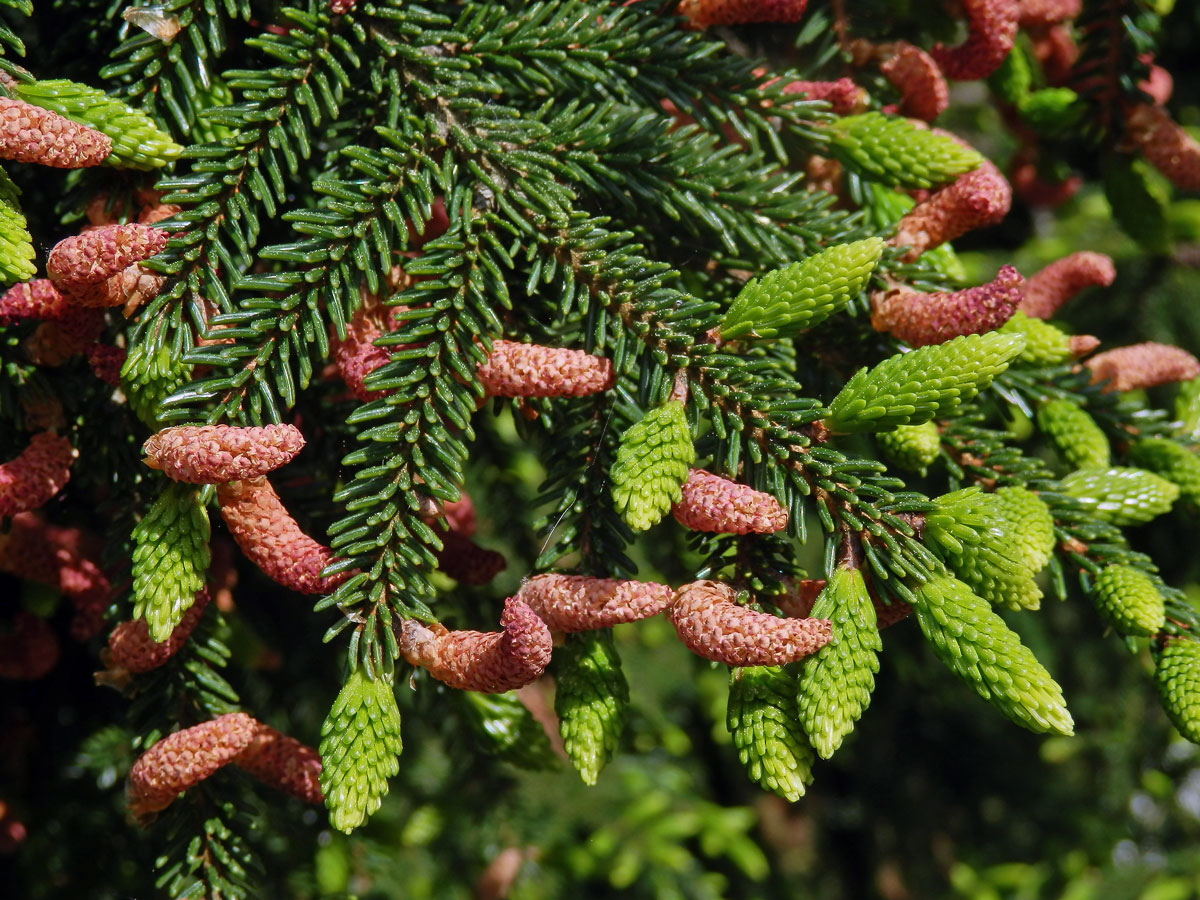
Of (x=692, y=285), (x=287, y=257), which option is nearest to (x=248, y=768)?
(x=287, y=257)

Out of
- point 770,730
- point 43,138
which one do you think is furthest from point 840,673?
point 43,138

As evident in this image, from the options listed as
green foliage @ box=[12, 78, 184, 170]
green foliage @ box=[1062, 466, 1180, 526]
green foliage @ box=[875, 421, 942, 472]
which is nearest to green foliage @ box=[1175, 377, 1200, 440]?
green foliage @ box=[1062, 466, 1180, 526]

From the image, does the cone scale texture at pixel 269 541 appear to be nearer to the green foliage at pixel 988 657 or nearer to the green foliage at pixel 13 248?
the green foliage at pixel 13 248

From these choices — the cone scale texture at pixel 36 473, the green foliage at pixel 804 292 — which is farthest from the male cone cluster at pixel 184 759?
the green foliage at pixel 804 292

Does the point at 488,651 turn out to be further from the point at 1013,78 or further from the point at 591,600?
the point at 1013,78

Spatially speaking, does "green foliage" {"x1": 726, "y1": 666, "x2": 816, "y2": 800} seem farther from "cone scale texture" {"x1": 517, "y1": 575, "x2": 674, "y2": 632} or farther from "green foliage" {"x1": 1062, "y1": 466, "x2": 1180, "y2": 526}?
"green foliage" {"x1": 1062, "y1": 466, "x2": 1180, "y2": 526}

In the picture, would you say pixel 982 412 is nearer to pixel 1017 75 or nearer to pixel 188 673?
pixel 1017 75
